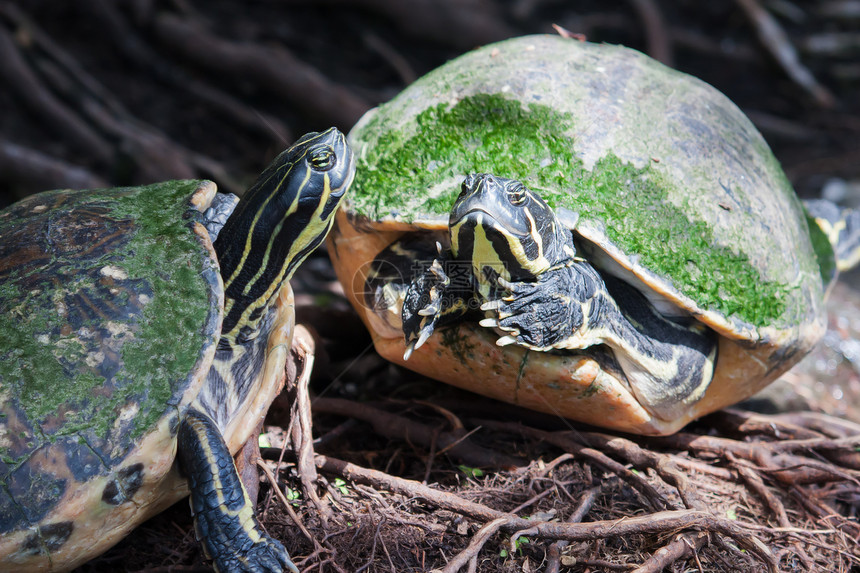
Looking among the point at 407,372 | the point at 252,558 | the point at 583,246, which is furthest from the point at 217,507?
the point at 583,246

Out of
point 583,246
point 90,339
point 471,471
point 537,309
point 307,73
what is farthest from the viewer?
point 307,73

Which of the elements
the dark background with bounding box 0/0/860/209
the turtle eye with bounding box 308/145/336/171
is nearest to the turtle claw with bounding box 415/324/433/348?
the turtle eye with bounding box 308/145/336/171

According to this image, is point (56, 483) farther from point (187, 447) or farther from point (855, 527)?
point (855, 527)

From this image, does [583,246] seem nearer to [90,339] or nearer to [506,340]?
[506,340]

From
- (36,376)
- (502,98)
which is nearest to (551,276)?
(502,98)

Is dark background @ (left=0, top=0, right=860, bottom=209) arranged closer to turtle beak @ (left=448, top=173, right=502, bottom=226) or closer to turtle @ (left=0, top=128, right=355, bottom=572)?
turtle @ (left=0, top=128, right=355, bottom=572)

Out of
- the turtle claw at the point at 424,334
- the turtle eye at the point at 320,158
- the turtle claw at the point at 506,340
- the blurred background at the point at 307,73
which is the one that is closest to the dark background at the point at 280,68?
the blurred background at the point at 307,73
